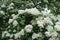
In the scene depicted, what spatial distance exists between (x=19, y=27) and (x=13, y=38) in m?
0.23

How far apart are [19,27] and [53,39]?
547mm

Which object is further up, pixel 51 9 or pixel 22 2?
pixel 22 2

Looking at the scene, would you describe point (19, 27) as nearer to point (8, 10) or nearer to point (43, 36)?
point (43, 36)

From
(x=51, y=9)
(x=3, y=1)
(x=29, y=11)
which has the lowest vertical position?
(x=51, y=9)

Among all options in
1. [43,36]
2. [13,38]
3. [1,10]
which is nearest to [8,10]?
[1,10]

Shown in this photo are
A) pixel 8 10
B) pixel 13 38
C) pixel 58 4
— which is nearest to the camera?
pixel 13 38

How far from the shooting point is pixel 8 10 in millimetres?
3646

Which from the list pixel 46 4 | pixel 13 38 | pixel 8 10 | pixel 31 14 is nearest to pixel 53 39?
pixel 31 14

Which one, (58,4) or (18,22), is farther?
(58,4)

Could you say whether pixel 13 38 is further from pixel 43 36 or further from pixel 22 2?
pixel 22 2

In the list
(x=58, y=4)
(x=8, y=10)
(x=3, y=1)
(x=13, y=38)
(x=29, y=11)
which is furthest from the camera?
(x=58, y=4)

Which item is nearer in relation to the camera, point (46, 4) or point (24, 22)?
point (24, 22)

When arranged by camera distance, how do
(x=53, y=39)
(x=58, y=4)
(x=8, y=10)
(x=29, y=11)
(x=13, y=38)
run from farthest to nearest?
(x=58, y=4)
(x=8, y=10)
(x=13, y=38)
(x=29, y=11)
(x=53, y=39)

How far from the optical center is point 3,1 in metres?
3.91
